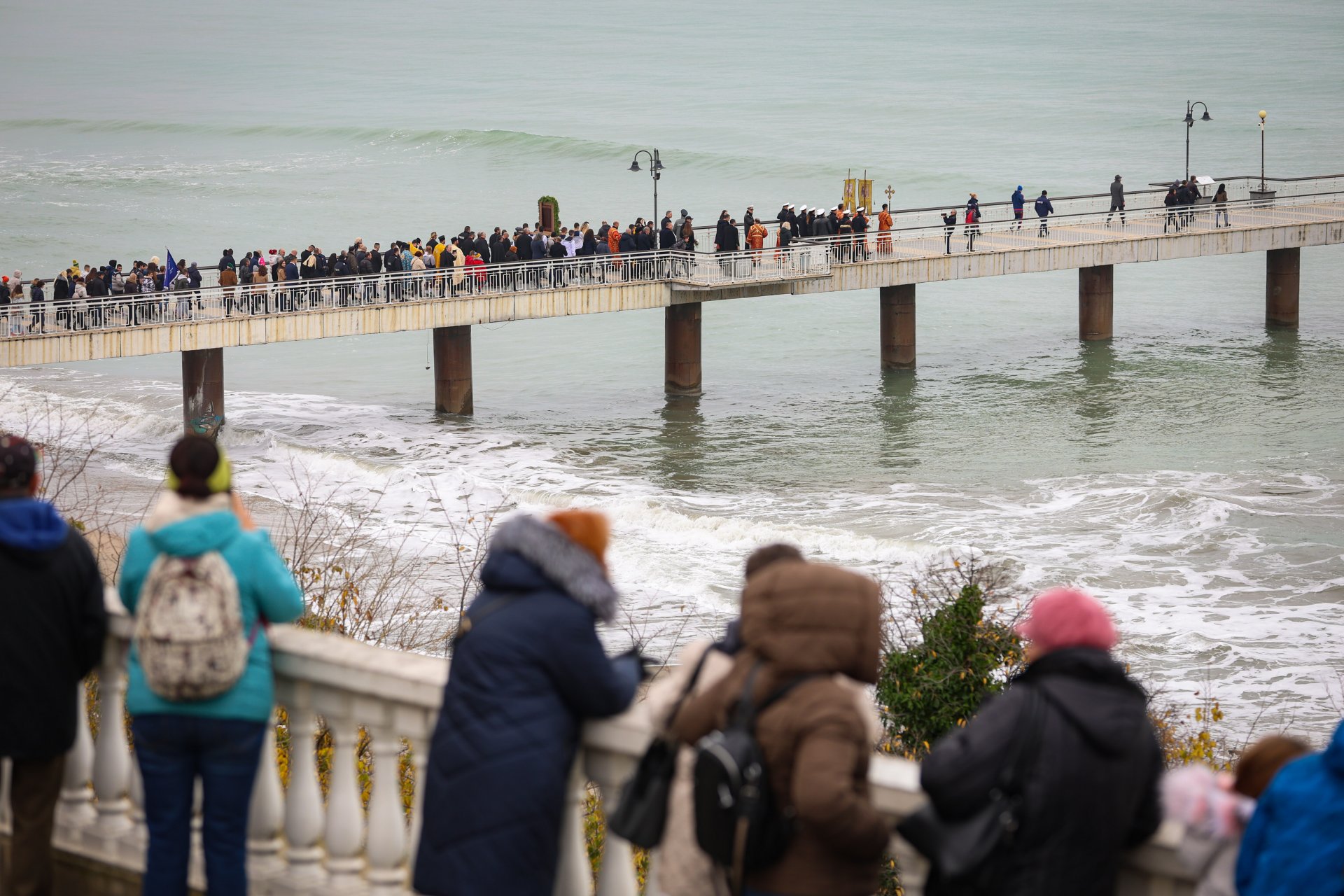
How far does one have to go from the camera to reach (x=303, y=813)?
16.3 ft

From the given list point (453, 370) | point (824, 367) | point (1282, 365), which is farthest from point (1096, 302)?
point (453, 370)

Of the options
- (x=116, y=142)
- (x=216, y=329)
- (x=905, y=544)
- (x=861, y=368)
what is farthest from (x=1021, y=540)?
(x=116, y=142)

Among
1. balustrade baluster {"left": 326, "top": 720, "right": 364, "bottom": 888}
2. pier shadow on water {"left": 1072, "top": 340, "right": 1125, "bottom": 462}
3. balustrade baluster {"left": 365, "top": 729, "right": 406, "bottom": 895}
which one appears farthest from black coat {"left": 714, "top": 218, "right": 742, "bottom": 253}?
balustrade baluster {"left": 365, "top": 729, "right": 406, "bottom": 895}

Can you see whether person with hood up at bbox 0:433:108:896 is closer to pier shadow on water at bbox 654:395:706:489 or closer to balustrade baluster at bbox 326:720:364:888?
balustrade baluster at bbox 326:720:364:888

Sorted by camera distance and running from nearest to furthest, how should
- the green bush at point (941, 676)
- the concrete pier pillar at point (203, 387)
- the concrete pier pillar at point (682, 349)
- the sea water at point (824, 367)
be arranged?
1. the green bush at point (941, 676)
2. the sea water at point (824, 367)
3. the concrete pier pillar at point (203, 387)
4. the concrete pier pillar at point (682, 349)

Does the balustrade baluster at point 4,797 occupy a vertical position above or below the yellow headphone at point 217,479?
below

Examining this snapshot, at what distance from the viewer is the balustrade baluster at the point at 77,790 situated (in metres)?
5.41

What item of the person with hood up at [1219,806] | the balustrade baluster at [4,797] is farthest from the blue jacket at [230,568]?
the person with hood up at [1219,806]

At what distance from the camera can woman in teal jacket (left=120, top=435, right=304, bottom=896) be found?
4633 mm

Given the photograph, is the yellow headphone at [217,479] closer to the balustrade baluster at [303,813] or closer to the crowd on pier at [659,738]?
the crowd on pier at [659,738]

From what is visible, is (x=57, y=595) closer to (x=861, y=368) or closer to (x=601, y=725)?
(x=601, y=725)

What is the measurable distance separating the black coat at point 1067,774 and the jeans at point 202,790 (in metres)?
2.07

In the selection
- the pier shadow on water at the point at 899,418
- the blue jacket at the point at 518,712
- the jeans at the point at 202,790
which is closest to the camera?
the blue jacket at the point at 518,712

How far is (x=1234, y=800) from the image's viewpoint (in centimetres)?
376
